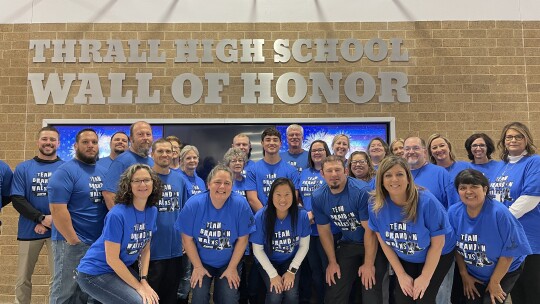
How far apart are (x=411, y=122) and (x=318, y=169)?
2422 mm

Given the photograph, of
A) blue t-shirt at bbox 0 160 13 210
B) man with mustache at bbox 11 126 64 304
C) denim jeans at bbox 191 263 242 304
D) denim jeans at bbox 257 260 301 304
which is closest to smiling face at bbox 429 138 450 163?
denim jeans at bbox 257 260 301 304

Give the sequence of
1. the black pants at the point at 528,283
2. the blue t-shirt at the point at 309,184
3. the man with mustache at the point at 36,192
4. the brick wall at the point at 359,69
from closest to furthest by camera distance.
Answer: the black pants at the point at 528,283, the man with mustache at the point at 36,192, the blue t-shirt at the point at 309,184, the brick wall at the point at 359,69

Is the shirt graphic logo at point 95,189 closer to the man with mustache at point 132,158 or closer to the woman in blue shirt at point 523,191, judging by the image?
the man with mustache at point 132,158

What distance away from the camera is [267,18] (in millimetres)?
6176

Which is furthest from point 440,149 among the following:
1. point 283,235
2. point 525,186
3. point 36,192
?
point 36,192

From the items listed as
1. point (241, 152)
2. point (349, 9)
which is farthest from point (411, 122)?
point (241, 152)

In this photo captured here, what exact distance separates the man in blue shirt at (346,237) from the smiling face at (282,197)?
10.5 inches

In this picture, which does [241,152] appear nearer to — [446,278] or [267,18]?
[446,278]

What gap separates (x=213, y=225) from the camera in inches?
135

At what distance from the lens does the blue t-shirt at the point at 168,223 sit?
359cm

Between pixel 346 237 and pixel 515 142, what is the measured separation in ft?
5.37

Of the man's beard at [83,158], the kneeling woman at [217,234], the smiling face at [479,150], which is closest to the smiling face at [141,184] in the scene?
the kneeling woman at [217,234]

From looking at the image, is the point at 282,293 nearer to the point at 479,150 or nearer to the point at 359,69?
the point at 479,150

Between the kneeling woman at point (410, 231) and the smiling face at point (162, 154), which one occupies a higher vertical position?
the smiling face at point (162, 154)
